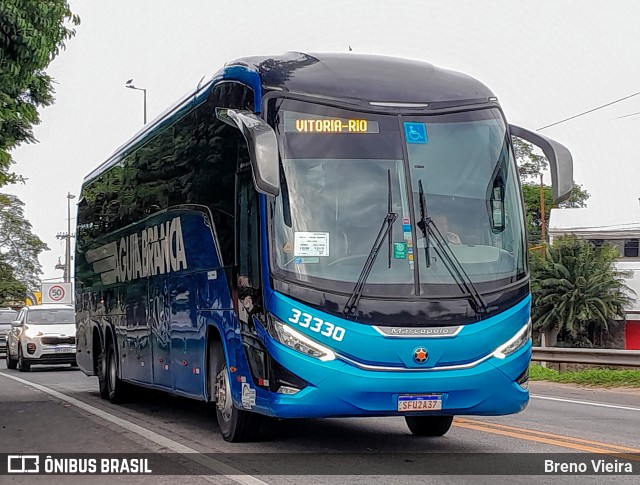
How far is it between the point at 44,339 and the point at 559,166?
19.2m

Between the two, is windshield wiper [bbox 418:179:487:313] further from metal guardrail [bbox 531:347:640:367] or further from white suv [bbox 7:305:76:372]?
white suv [bbox 7:305:76:372]

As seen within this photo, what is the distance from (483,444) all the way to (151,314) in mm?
4950

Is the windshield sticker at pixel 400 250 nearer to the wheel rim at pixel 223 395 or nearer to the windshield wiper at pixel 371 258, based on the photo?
the windshield wiper at pixel 371 258

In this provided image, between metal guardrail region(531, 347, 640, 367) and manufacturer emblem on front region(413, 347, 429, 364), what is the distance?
1125 cm

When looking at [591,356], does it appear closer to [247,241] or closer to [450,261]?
[450,261]

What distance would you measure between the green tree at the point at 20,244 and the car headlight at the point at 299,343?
86462 millimetres

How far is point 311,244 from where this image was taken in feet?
29.9

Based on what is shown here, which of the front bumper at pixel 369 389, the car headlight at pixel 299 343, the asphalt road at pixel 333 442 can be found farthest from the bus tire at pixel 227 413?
the car headlight at pixel 299 343

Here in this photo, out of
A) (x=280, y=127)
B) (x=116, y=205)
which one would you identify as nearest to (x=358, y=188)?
(x=280, y=127)

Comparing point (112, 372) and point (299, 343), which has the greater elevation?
point (299, 343)

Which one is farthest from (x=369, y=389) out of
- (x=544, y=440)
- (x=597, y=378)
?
(x=597, y=378)

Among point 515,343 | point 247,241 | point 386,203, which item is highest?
point 386,203

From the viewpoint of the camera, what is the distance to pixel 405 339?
8836 millimetres

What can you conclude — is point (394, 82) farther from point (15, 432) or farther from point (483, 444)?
point (15, 432)
